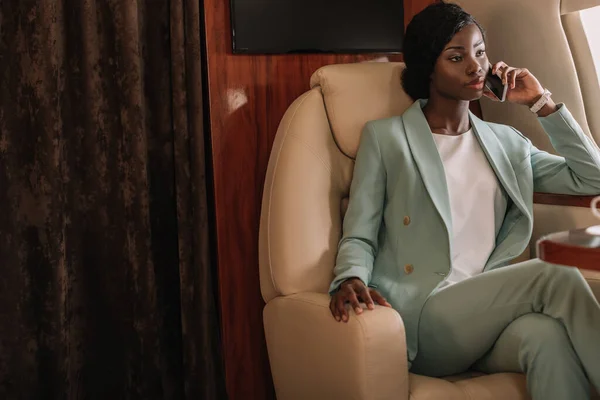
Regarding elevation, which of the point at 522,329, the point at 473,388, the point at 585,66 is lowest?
the point at 473,388

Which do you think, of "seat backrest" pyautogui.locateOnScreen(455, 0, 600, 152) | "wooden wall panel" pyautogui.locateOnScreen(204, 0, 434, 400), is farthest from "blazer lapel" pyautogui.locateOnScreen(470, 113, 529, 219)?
"wooden wall panel" pyautogui.locateOnScreen(204, 0, 434, 400)

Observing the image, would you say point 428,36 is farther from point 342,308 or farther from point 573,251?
point 573,251

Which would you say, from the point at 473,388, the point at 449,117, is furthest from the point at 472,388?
the point at 449,117

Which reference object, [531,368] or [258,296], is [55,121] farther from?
[531,368]

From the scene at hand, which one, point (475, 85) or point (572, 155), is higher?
point (475, 85)

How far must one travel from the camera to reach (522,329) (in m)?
1.63

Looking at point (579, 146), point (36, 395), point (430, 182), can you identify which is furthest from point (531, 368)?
point (36, 395)

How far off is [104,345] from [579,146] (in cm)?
138

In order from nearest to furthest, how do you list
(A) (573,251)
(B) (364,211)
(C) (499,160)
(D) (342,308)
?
(A) (573,251) < (D) (342,308) < (B) (364,211) < (C) (499,160)

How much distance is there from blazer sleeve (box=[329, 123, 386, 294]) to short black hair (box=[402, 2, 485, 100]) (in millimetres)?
219

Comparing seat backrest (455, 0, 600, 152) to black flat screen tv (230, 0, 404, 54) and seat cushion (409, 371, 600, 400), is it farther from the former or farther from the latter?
seat cushion (409, 371, 600, 400)

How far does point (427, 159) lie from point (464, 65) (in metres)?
0.26

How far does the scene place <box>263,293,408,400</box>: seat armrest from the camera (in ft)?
5.00

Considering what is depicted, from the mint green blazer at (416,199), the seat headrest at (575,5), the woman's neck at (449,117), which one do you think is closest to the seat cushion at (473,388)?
the mint green blazer at (416,199)
